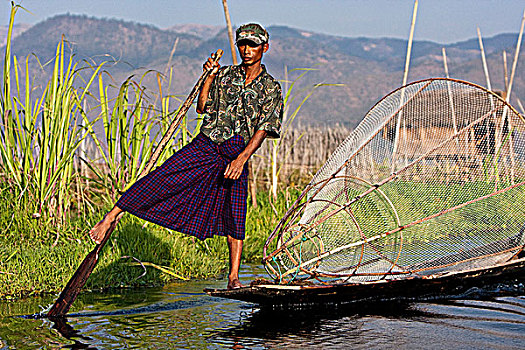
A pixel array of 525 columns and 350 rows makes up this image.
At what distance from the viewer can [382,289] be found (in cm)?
458

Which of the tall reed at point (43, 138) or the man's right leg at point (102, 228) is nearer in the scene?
the man's right leg at point (102, 228)

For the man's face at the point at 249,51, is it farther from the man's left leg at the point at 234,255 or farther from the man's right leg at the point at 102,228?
the man's right leg at the point at 102,228

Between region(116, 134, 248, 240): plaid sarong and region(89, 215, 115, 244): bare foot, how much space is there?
12cm

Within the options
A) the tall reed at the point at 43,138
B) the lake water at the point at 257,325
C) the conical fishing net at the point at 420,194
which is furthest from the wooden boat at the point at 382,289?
the tall reed at the point at 43,138

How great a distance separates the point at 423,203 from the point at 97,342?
105 inches

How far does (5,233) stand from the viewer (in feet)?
18.7

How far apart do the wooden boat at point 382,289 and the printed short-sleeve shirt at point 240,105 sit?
0.94m

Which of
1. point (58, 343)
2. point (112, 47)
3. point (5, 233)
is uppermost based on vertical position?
point (112, 47)

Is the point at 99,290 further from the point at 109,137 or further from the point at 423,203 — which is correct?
the point at 423,203

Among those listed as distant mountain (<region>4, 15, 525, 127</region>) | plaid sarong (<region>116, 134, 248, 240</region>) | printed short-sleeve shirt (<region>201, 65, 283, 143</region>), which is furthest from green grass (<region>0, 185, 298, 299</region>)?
distant mountain (<region>4, 15, 525, 127</region>)

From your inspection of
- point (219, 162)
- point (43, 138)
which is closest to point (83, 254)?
point (43, 138)

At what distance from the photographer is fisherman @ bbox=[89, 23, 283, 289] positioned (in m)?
4.30

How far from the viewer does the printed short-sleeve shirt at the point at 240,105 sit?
433 centimetres

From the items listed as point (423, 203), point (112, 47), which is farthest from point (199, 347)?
point (112, 47)
